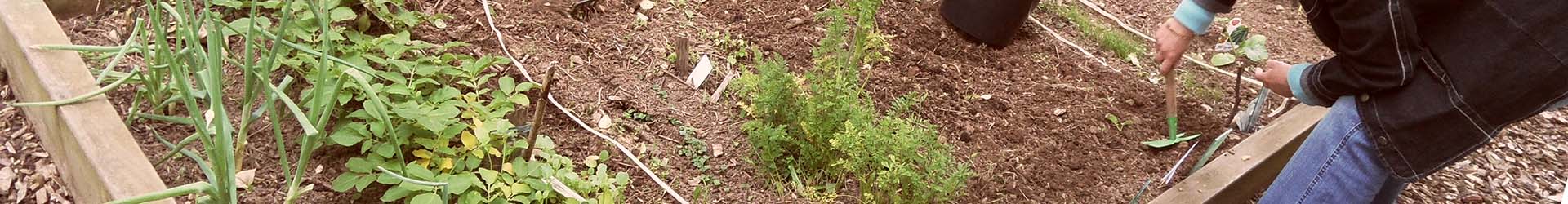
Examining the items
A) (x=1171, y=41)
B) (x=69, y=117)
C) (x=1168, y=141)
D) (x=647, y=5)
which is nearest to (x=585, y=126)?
(x=647, y=5)

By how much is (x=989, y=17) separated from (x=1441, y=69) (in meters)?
1.27

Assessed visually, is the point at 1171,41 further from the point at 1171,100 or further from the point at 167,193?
the point at 167,193

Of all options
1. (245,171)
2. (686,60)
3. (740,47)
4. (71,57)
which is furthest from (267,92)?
(740,47)

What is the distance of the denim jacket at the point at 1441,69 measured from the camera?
160cm

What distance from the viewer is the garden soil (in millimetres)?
2318

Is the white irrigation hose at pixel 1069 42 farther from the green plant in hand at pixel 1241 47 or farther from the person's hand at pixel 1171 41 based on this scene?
the person's hand at pixel 1171 41

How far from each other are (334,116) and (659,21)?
0.96 meters

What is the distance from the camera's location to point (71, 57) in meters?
1.78

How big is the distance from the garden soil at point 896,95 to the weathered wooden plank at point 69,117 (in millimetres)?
211

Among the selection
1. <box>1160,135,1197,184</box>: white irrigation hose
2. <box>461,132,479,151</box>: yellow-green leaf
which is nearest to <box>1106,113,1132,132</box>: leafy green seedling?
<box>1160,135,1197,184</box>: white irrigation hose

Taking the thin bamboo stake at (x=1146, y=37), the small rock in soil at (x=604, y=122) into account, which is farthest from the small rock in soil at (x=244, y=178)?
the thin bamboo stake at (x=1146, y=37)

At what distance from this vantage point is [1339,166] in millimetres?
1854

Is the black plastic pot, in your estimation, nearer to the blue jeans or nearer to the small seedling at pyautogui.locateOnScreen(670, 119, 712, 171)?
the small seedling at pyautogui.locateOnScreen(670, 119, 712, 171)

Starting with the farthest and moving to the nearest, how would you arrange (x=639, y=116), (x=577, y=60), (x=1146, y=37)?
(x=1146, y=37), (x=577, y=60), (x=639, y=116)
